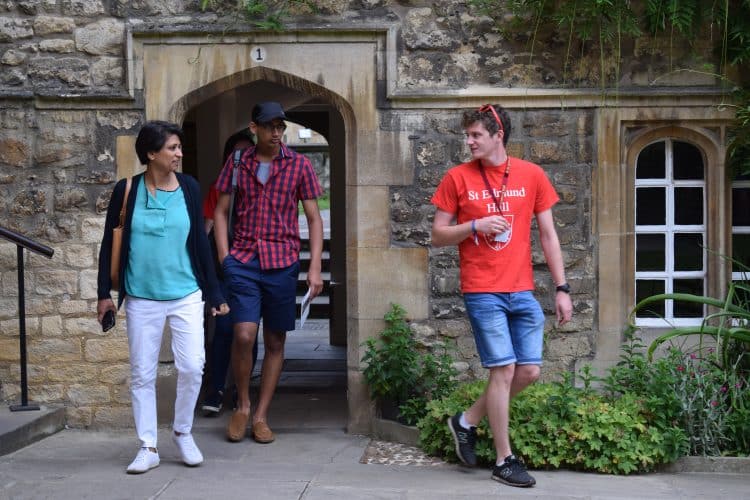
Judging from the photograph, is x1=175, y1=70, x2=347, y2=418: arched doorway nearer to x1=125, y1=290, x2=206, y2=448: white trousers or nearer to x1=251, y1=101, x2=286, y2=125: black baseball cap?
x1=251, y1=101, x2=286, y2=125: black baseball cap

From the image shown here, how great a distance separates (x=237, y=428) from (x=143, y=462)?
984 mm

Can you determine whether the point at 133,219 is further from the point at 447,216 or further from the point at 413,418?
the point at 413,418

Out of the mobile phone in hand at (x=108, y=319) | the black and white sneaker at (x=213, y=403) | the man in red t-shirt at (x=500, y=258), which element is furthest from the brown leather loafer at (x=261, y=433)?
the man in red t-shirt at (x=500, y=258)

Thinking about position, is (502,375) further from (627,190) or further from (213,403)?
(213,403)

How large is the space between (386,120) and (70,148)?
1943mm

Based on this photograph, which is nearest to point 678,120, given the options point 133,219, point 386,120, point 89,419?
point 386,120

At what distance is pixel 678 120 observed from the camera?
6988mm

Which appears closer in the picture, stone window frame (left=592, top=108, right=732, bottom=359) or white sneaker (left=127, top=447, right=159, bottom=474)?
white sneaker (left=127, top=447, right=159, bottom=474)

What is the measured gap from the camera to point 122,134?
704 cm

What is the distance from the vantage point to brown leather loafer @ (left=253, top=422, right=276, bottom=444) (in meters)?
6.68

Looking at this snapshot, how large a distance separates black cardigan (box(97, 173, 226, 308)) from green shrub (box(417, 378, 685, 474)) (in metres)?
1.44

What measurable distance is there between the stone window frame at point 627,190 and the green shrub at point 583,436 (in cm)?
99

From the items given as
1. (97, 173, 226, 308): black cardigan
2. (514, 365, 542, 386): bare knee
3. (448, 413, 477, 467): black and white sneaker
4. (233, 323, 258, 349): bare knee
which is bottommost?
(448, 413, 477, 467): black and white sneaker

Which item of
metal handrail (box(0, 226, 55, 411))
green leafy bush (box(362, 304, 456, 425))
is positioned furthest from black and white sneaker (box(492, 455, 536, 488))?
metal handrail (box(0, 226, 55, 411))
